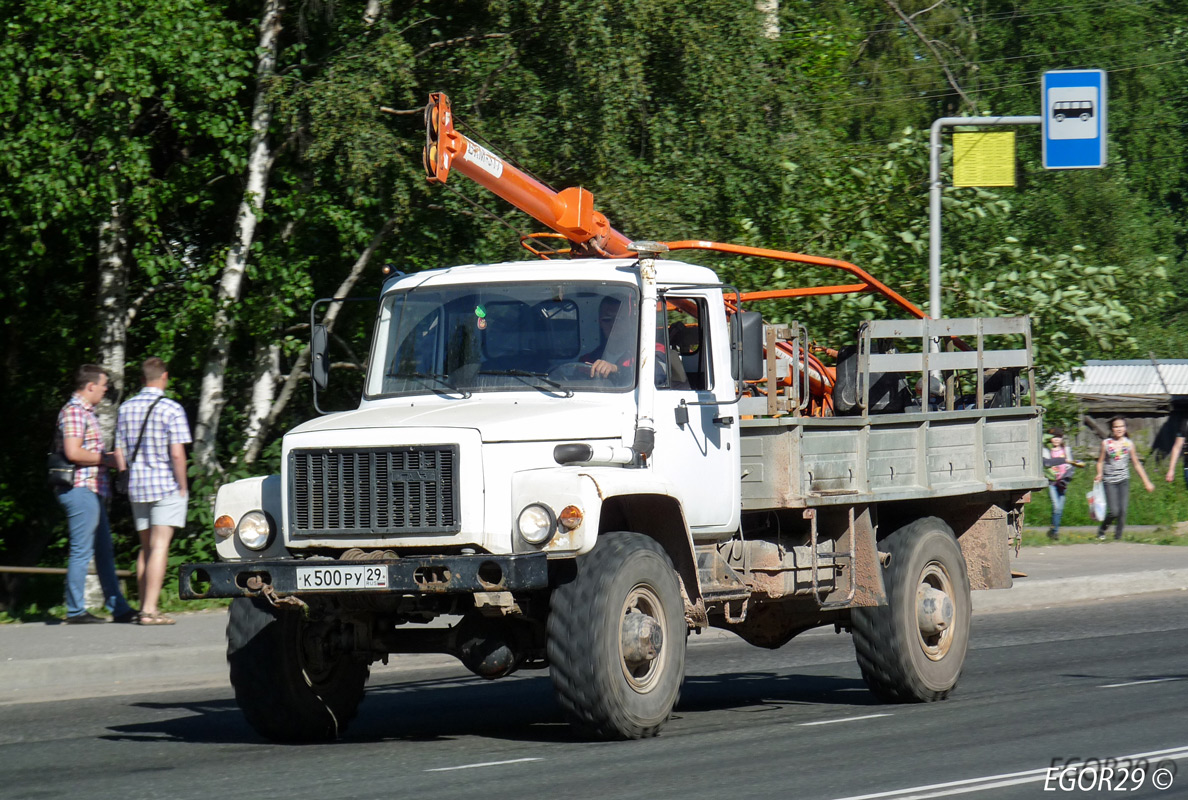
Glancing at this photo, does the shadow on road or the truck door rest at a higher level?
the truck door

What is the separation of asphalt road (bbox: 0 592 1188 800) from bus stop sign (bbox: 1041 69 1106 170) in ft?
19.3

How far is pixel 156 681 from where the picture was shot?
11.1 meters

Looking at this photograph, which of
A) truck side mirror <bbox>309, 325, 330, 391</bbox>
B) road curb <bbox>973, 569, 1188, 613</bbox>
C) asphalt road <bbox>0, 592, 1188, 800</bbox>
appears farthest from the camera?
road curb <bbox>973, 569, 1188, 613</bbox>

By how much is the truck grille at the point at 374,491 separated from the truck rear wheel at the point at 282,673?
0.60m

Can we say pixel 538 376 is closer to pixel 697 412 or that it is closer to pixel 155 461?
pixel 697 412

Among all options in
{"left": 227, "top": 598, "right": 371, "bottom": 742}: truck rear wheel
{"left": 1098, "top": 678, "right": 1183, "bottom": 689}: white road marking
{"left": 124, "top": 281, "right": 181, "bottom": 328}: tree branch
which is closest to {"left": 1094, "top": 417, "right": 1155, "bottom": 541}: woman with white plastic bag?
{"left": 1098, "top": 678, "right": 1183, "bottom": 689}: white road marking

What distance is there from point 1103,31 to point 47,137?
4269 centimetres

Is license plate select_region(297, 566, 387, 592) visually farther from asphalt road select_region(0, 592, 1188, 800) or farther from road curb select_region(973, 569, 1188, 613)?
road curb select_region(973, 569, 1188, 613)

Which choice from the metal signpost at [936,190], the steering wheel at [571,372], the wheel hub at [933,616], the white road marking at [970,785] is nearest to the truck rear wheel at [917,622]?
the wheel hub at [933,616]

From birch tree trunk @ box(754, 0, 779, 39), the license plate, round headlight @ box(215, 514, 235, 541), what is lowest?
the license plate

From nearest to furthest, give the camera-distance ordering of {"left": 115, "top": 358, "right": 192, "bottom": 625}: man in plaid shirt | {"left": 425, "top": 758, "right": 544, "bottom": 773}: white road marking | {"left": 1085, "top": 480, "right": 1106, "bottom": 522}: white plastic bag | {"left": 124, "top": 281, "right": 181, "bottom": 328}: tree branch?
{"left": 425, "top": 758, "right": 544, "bottom": 773}: white road marking, {"left": 115, "top": 358, "right": 192, "bottom": 625}: man in plaid shirt, {"left": 124, "top": 281, "right": 181, "bottom": 328}: tree branch, {"left": 1085, "top": 480, "right": 1106, "bottom": 522}: white plastic bag

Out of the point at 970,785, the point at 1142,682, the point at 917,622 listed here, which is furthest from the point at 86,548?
the point at 970,785

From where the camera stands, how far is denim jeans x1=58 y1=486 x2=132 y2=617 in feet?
41.0

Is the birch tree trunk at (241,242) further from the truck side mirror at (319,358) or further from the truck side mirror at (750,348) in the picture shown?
the truck side mirror at (750,348)
